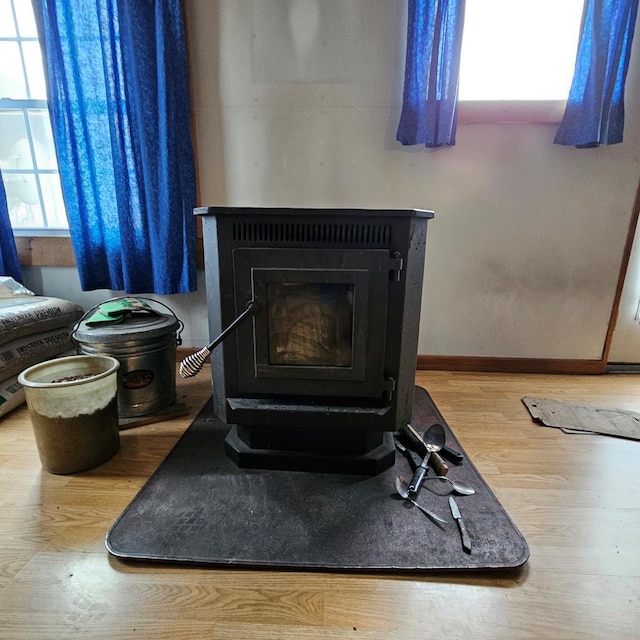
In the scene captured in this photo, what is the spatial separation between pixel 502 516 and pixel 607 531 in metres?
0.25

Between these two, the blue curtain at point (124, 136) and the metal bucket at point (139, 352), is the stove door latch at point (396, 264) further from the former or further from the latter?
the blue curtain at point (124, 136)

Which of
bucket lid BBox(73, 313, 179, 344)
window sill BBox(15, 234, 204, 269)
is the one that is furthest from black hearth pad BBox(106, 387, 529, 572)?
window sill BBox(15, 234, 204, 269)

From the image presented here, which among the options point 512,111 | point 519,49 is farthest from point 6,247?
point 519,49

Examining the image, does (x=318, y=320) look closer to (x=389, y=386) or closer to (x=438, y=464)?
(x=389, y=386)

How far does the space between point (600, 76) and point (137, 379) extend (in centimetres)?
221

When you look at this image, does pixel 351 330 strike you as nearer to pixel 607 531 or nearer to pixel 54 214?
pixel 607 531

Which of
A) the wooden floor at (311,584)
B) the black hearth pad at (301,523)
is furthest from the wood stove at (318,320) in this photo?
the wooden floor at (311,584)

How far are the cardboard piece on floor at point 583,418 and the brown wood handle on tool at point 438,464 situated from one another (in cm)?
56

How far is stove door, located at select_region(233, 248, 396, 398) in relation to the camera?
938mm

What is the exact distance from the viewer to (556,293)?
183cm

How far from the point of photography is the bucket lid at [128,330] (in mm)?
1273

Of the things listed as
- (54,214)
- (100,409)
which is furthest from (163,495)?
(54,214)

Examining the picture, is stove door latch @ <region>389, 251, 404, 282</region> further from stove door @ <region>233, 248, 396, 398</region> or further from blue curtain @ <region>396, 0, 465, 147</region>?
blue curtain @ <region>396, 0, 465, 147</region>

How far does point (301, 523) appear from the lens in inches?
35.3
